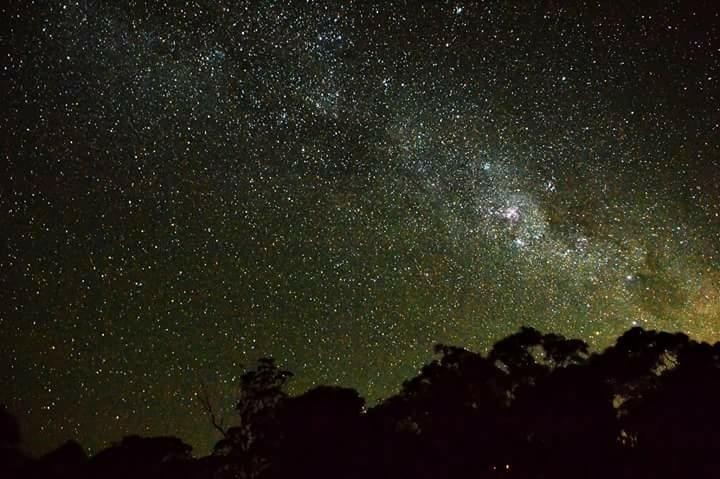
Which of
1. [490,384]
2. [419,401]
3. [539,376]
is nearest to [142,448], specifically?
[419,401]

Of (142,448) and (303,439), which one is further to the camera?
(142,448)

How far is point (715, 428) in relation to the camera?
1620cm

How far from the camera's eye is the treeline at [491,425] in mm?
16625

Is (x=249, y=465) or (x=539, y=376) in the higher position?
(x=539, y=376)

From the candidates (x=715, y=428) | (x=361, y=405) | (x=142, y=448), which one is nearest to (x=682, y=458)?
(x=715, y=428)

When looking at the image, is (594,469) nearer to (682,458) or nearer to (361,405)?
(682,458)

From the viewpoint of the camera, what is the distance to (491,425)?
18.2m

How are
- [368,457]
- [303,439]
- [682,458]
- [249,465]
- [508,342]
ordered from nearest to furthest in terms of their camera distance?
[682,458], [368,457], [303,439], [249,465], [508,342]

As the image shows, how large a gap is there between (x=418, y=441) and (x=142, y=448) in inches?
340

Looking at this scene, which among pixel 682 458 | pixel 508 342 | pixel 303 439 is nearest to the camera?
pixel 682 458

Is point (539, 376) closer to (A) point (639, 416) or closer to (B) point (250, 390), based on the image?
(A) point (639, 416)

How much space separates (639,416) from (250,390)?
37.6ft

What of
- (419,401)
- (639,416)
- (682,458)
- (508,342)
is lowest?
(682,458)

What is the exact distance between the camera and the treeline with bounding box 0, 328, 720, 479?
1662cm
